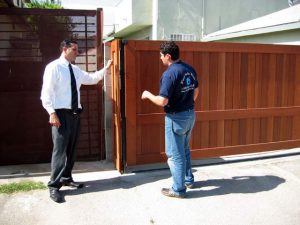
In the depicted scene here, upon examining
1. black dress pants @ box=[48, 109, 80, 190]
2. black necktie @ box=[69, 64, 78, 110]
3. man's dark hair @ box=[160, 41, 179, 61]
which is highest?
man's dark hair @ box=[160, 41, 179, 61]

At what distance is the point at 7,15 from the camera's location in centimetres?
543

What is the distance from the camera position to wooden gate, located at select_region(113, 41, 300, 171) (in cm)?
548

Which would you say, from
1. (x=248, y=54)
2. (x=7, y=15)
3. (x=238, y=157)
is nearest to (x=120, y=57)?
(x=7, y=15)

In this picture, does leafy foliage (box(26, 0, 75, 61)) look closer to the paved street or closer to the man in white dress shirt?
the man in white dress shirt

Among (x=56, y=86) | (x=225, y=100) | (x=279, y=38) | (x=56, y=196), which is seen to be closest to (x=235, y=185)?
(x=225, y=100)

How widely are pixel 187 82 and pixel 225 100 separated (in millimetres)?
1818

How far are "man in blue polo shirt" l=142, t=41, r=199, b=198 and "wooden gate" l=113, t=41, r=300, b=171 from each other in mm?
990

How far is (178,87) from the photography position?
4.35m

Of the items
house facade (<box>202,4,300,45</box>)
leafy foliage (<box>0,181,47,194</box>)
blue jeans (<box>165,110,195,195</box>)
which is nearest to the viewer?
blue jeans (<box>165,110,195,195</box>)

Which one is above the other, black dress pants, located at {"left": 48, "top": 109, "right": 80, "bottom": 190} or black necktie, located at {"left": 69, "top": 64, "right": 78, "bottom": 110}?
black necktie, located at {"left": 69, "top": 64, "right": 78, "bottom": 110}

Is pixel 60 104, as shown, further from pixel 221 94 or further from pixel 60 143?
pixel 221 94

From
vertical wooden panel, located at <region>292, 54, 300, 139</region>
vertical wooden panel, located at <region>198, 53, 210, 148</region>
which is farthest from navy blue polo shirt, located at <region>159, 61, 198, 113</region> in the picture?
vertical wooden panel, located at <region>292, 54, 300, 139</region>

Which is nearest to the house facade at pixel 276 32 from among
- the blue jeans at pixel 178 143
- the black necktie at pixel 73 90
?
the blue jeans at pixel 178 143

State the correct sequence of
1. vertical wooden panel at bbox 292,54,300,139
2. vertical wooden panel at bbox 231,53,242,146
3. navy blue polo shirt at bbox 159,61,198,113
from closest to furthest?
navy blue polo shirt at bbox 159,61,198,113, vertical wooden panel at bbox 231,53,242,146, vertical wooden panel at bbox 292,54,300,139
